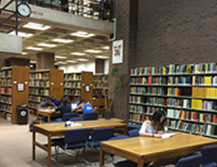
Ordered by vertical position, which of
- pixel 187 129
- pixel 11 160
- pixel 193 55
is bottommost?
pixel 11 160

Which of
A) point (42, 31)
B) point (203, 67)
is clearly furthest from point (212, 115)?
point (42, 31)

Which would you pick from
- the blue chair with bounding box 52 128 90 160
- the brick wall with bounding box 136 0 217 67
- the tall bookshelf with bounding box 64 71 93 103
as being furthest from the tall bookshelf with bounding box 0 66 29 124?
the blue chair with bounding box 52 128 90 160

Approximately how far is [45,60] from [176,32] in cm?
1066

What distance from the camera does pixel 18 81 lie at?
390 inches

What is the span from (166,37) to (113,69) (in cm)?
216

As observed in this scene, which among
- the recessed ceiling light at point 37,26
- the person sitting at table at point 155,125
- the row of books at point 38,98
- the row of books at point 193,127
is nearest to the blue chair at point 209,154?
the person sitting at table at point 155,125

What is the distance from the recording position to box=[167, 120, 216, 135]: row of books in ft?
18.6

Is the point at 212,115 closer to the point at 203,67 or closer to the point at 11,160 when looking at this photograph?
the point at 203,67

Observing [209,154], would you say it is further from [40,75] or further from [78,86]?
[40,75]

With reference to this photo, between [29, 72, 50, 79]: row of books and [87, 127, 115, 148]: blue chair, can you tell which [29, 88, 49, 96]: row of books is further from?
[87, 127, 115, 148]: blue chair

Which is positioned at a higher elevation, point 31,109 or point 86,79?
point 86,79

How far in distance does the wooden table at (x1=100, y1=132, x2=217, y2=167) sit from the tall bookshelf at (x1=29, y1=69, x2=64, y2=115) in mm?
7703

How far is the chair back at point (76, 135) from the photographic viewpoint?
174 inches

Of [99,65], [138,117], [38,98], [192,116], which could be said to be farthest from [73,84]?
[99,65]
